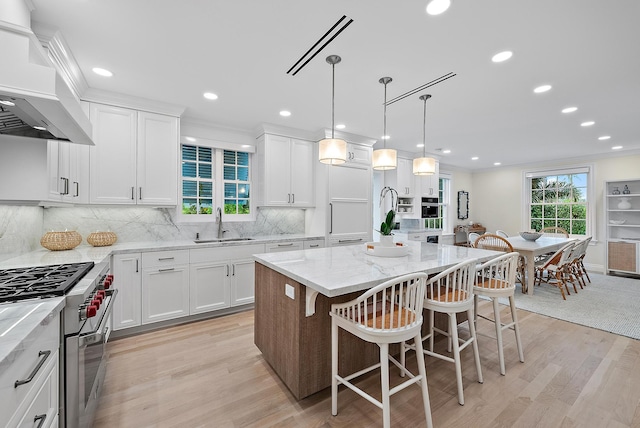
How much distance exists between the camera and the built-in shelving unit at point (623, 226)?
5422mm

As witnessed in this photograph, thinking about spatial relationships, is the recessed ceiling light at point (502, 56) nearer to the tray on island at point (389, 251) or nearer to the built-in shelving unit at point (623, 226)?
the tray on island at point (389, 251)

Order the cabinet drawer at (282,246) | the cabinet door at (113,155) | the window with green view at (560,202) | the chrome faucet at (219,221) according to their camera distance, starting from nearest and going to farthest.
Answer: the cabinet door at (113,155) < the cabinet drawer at (282,246) < the chrome faucet at (219,221) < the window with green view at (560,202)

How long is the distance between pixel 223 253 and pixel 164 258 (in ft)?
2.07

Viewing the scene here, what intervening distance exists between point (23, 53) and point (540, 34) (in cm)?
307

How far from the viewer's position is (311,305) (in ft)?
5.91

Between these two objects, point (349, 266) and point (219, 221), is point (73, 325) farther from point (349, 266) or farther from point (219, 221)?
point (219, 221)

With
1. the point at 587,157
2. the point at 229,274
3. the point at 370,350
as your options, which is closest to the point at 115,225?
the point at 229,274

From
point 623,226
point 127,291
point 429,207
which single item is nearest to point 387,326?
point 127,291

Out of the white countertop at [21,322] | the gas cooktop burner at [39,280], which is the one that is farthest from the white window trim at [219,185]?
Result: the white countertop at [21,322]

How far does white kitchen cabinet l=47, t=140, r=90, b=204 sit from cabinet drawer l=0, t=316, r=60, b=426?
153 centimetres

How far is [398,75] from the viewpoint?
258 centimetres

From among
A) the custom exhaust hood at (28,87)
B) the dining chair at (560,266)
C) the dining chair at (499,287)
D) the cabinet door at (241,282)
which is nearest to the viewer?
the custom exhaust hood at (28,87)

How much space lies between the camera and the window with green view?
6.29 m

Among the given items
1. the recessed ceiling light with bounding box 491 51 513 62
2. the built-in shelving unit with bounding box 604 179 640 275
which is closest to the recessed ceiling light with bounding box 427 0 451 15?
the recessed ceiling light with bounding box 491 51 513 62
